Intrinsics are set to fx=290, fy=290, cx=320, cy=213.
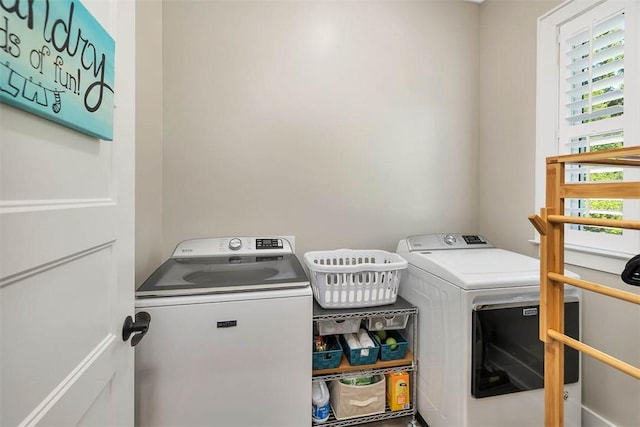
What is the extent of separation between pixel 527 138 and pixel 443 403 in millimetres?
1637

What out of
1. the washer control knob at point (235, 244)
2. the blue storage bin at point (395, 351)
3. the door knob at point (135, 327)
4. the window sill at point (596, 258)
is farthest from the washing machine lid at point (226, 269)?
the window sill at point (596, 258)

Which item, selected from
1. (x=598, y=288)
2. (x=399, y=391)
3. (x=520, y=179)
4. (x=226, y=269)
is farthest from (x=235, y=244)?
(x=520, y=179)

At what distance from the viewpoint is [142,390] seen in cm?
119

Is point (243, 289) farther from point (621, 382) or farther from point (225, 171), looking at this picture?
point (621, 382)

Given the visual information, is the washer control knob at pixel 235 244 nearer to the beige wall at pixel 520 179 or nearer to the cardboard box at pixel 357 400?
the cardboard box at pixel 357 400

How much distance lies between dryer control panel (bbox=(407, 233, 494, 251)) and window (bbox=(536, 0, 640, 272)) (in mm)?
424

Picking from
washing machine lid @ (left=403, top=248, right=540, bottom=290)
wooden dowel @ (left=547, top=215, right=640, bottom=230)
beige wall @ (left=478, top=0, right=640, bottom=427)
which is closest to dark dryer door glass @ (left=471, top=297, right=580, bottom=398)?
washing machine lid @ (left=403, top=248, right=540, bottom=290)

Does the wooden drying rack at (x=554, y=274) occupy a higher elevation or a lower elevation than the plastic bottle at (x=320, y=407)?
higher

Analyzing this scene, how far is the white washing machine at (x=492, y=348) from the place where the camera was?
1.28m

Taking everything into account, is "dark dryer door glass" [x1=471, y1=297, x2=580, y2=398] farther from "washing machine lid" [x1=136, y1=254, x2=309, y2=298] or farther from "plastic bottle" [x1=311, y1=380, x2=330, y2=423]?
"washing machine lid" [x1=136, y1=254, x2=309, y2=298]

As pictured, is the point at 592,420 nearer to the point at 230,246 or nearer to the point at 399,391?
the point at 399,391

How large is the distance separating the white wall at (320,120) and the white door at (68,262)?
3.23 ft

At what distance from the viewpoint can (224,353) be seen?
1.23m

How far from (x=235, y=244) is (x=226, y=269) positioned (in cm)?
21
